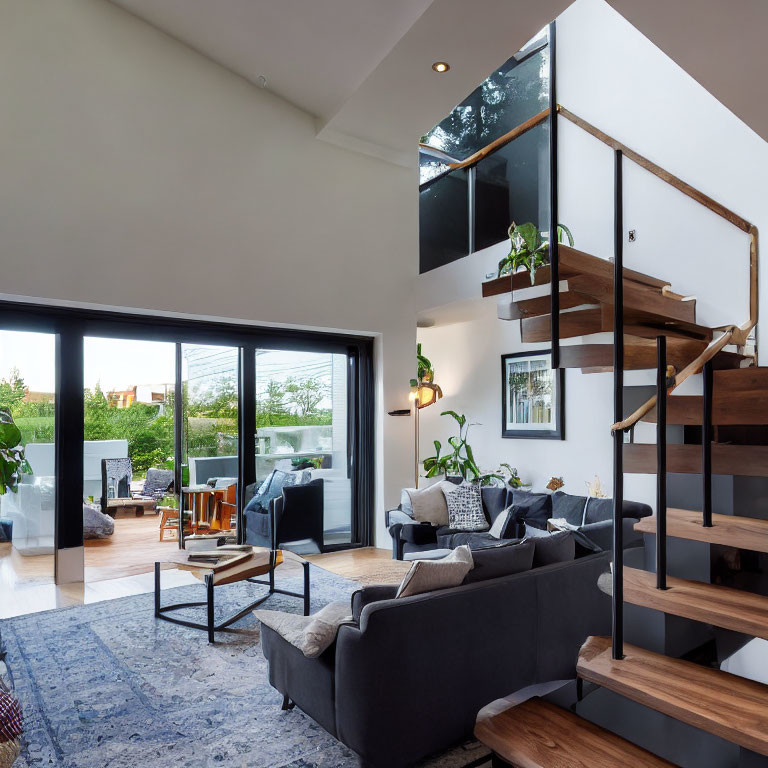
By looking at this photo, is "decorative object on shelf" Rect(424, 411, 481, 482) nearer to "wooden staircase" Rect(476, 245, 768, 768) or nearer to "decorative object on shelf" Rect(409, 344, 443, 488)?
"decorative object on shelf" Rect(409, 344, 443, 488)

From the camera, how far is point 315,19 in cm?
451

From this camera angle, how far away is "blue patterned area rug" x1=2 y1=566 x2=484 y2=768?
2.43 meters

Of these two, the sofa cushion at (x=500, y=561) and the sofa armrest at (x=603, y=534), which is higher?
the sofa cushion at (x=500, y=561)

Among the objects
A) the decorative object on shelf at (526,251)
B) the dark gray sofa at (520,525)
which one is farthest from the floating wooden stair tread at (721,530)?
the decorative object on shelf at (526,251)

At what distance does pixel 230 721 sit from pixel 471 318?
5.45 m

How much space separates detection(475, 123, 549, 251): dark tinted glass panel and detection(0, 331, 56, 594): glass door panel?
4433 millimetres

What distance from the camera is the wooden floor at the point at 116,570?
14.9 ft

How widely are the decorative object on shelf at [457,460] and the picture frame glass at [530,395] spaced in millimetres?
573

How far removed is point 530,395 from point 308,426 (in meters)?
2.49

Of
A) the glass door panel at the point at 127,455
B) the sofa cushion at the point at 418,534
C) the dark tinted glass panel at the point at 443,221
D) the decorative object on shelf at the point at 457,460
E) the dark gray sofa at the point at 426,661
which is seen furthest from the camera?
the decorative object on shelf at the point at 457,460

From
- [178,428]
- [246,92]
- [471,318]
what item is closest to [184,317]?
[178,428]

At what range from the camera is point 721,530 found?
2.20 metres

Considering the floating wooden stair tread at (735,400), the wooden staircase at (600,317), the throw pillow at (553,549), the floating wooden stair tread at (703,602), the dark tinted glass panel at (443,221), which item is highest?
the dark tinted glass panel at (443,221)

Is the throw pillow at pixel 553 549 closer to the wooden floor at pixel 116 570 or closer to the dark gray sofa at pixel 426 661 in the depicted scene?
the dark gray sofa at pixel 426 661
